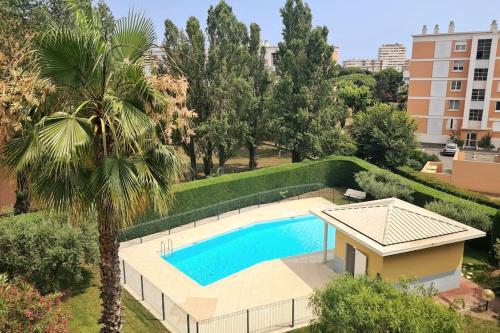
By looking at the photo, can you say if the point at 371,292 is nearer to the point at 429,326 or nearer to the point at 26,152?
the point at 429,326

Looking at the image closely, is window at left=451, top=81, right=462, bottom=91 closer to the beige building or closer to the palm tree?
the beige building

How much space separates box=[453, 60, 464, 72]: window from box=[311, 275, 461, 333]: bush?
151 feet

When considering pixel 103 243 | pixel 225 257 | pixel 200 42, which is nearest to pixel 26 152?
pixel 103 243

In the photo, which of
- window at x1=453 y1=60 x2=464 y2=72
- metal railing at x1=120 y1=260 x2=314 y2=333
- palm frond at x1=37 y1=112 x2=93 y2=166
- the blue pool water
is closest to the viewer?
palm frond at x1=37 y1=112 x2=93 y2=166

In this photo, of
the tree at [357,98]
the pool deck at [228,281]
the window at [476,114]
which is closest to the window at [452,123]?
the window at [476,114]

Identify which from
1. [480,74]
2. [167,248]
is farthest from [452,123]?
[167,248]

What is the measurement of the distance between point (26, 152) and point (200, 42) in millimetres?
24460

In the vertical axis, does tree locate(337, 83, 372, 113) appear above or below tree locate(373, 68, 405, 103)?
below

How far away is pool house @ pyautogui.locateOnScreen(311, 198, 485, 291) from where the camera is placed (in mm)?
15945

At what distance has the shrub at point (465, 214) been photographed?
19812mm

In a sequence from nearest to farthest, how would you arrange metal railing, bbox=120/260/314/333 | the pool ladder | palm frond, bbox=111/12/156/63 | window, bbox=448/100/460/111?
1. palm frond, bbox=111/12/156/63
2. metal railing, bbox=120/260/314/333
3. the pool ladder
4. window, bbox=448/100/460/111

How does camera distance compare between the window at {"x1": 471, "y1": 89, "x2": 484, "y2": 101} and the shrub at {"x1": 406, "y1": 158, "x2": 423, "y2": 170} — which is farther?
the window at {"x1": 471, "y1": 89, "x2": 484, "y2": 101}

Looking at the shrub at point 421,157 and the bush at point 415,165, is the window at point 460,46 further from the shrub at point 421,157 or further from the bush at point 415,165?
the bush at point 415,165

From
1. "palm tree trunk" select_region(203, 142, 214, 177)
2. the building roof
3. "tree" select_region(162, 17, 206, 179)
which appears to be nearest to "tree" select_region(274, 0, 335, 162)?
"palm tree trunk" select_region(203, 142, 214, 177)
